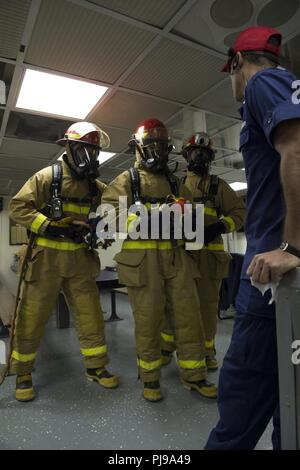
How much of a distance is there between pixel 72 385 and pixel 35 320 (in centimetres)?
58

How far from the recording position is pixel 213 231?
236cm

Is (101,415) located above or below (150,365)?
below

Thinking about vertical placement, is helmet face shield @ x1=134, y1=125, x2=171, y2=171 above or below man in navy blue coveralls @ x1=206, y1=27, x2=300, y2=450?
above

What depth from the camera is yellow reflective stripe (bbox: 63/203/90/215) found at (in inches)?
86.0

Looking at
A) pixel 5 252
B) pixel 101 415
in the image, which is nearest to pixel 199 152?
pixel 101 415

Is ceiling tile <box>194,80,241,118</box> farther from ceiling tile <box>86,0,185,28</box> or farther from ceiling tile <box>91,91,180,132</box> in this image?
ceiling tile <box>86,0,185,28</box>

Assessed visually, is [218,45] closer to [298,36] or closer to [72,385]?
[298,36]

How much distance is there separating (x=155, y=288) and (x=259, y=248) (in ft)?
3.43

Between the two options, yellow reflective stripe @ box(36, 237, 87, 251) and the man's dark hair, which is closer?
the man's dark hair

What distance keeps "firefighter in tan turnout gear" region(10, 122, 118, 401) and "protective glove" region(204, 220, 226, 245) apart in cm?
90

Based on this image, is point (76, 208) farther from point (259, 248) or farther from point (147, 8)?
point (259, 248)

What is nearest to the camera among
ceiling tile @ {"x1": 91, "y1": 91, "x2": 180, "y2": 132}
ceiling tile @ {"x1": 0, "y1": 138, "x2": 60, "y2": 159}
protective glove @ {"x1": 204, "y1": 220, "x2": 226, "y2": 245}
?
protective glove @ {"x1": 204, "y1": 220, "x2": 226, "y2": 245}

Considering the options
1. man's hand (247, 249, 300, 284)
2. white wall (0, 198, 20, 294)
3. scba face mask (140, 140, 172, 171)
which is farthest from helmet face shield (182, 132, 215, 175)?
white wall (0, 198, 20, 294)

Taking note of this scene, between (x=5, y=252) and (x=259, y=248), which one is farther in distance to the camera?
(x=5, y=252)
